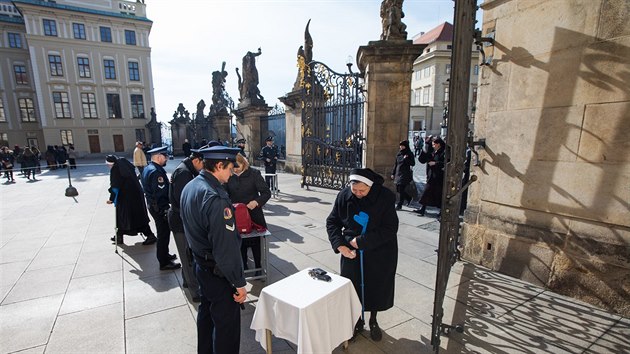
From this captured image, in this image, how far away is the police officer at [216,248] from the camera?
245 centimetres

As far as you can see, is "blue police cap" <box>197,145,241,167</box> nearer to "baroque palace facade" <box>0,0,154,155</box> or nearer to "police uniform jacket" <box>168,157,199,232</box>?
"police uniform jacket" <box>168,157,199,232</box>

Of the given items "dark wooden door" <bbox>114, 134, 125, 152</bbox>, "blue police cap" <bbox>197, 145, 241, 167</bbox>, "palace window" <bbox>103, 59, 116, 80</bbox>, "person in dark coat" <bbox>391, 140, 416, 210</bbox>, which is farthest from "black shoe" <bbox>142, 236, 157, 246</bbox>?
"palace window" <bbox>103, 59, 116, 80</bbox>

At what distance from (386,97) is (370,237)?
245 inches

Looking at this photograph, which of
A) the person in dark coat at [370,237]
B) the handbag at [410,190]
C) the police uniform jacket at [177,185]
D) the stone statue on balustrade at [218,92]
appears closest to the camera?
the person in dark coat at [370,237]

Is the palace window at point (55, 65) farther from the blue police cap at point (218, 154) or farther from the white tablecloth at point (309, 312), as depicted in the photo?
the white tablecloth at point (309, 312)

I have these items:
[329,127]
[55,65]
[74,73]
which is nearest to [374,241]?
[329,127]

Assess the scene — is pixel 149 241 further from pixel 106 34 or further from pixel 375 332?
pixel 106 34

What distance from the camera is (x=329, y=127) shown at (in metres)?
10.7

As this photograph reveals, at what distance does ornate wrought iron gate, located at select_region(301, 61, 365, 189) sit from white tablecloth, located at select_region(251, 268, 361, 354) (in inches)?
270

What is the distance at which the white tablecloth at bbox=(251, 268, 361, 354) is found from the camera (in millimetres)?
2279

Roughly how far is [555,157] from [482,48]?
185 cm

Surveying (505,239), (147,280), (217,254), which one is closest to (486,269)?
(505,239)

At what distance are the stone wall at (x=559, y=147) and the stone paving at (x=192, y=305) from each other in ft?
1.42

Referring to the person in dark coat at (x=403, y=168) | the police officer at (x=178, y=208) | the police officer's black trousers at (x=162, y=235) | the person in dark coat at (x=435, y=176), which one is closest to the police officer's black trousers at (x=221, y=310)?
the police officer at (x=178, y=208)
